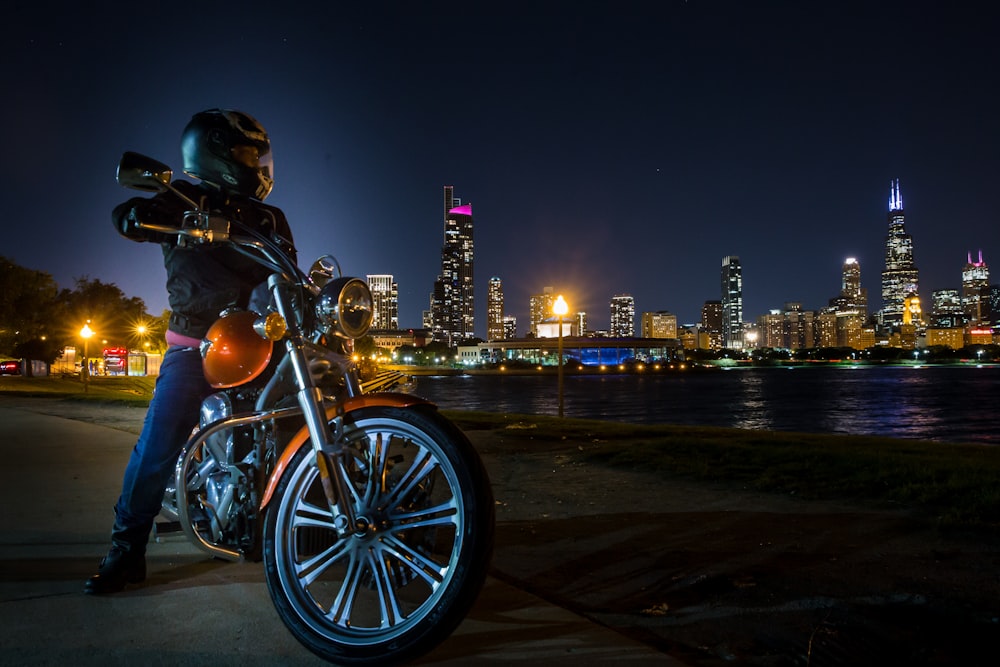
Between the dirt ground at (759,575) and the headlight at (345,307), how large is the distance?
1598mm

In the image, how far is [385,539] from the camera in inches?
102

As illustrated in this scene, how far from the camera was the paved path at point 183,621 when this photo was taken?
2580 mm

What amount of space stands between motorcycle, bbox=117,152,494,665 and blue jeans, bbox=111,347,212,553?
137mm

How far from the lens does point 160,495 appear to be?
130 inches

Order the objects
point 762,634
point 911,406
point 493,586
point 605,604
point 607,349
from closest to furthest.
Result: point 762,634 < point 605,604 < point 493,586 < point 911,406 < point 607,349

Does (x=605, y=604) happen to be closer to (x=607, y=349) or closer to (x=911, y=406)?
(x=911, y=406)

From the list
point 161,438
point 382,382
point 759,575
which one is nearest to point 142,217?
point 161,438

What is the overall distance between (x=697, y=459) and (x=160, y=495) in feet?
20.4

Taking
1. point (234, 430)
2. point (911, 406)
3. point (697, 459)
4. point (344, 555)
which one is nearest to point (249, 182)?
point (234, 430)

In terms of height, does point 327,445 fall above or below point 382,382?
below

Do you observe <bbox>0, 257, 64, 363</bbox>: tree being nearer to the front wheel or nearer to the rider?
the rider

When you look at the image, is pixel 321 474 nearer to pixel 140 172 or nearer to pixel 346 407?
pixel 346 407

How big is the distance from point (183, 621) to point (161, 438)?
812 millimetres

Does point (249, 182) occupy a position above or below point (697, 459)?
above
